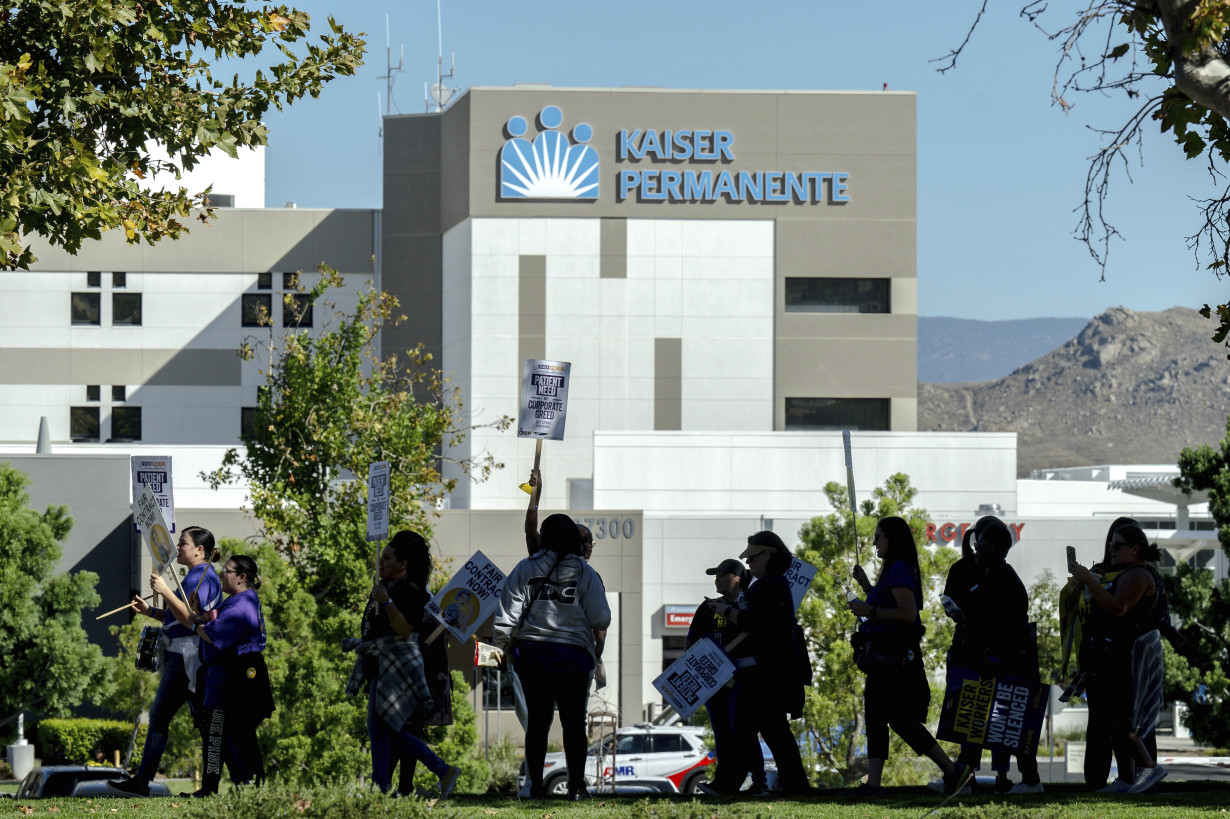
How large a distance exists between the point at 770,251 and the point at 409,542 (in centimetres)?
4360

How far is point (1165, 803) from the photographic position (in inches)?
318

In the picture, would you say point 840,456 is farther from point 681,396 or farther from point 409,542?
point 409,542

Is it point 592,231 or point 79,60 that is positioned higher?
point 592,231

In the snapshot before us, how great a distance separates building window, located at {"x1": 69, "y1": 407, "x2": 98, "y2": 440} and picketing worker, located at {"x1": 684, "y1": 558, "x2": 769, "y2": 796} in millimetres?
51838

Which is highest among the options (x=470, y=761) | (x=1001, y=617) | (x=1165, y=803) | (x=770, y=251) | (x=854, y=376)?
(x=770, y=251)

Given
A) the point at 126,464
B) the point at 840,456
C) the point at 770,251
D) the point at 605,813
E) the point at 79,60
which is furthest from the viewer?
the point at 770,251

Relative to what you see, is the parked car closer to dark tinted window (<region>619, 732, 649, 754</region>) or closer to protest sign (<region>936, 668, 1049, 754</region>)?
protest sign (<region>936, 668, 1049, 754</region>)

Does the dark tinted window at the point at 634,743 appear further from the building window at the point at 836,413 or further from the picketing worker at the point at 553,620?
the building window at the point at 836,413

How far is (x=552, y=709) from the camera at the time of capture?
910 cm

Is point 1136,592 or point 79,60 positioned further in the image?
point 79,60

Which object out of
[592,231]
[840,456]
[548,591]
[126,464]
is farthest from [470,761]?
[592,231]

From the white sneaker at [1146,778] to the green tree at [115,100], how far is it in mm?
7285

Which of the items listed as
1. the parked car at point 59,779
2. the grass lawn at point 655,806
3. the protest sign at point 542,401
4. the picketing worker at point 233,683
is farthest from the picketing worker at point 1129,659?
the parked car at point 59,779

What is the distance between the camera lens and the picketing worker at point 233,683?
8906 millimetres
